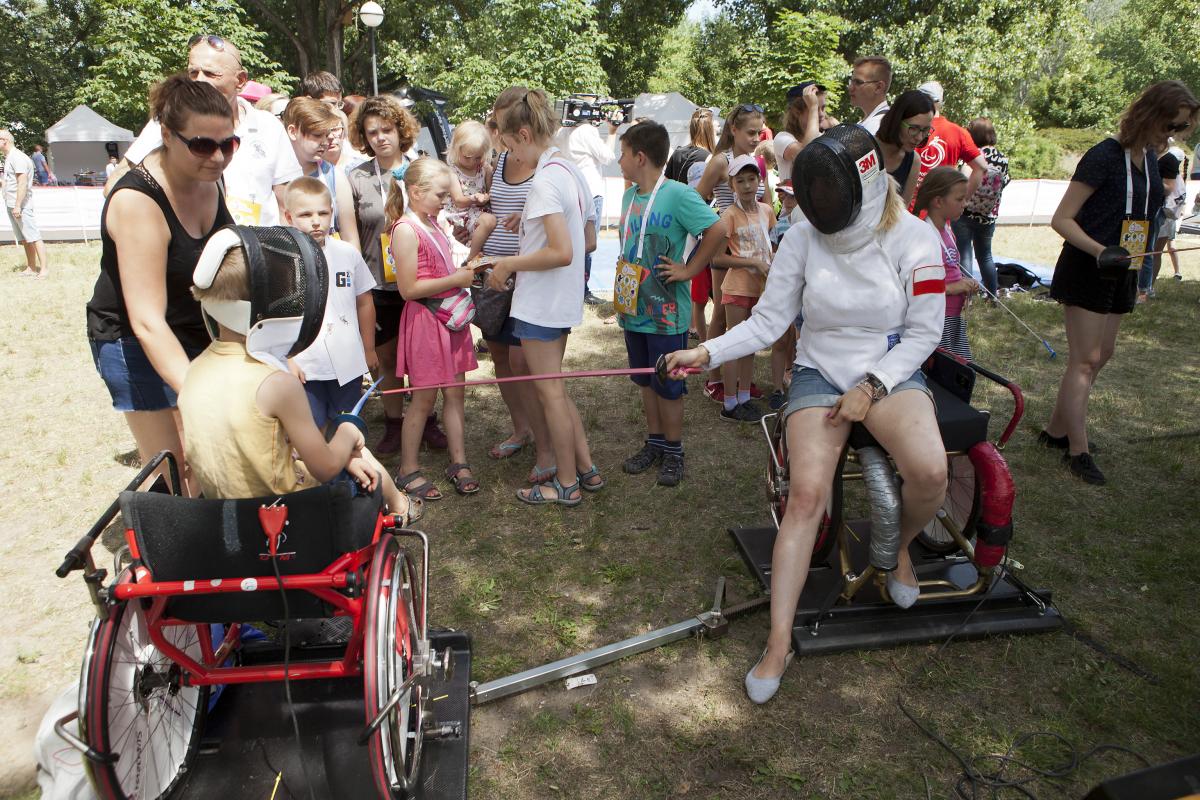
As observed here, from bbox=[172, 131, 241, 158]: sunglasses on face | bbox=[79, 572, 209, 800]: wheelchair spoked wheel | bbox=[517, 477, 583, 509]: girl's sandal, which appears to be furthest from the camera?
bbox=[517, 477, 583, 509]: girl's sandal

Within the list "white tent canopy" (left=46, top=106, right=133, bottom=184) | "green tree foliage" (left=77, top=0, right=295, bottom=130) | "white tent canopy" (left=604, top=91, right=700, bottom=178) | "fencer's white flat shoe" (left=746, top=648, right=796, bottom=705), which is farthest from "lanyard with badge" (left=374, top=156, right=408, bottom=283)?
"green tree foliage" (left=77, top=0, right=295, bottom=130)

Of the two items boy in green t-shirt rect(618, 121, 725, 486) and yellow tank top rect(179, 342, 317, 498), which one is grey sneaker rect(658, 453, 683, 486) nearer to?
boy in green t-shirt rect(618, 121, 725, 486)

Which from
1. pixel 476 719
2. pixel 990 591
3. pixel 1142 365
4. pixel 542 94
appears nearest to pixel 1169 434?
pixel 1142 365

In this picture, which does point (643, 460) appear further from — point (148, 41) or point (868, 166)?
point (148, 41)

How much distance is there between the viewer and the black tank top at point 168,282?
2572mm

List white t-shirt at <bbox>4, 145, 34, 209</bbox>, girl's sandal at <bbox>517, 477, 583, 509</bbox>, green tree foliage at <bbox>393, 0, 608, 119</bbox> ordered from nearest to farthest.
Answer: girl's sandal at <bbox>517, 477, 583, 509</bbox>, white t-shirt at <bbox>4, 145, 34, 209</bbox>, green tree foliage at <bbox>393, 0, 608, 119</bbox>

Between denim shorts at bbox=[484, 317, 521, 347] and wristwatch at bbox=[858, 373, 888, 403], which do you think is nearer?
wristwatch at bbox=[858, 373, 888, 403]

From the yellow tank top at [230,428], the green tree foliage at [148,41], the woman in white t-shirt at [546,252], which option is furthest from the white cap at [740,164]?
the green tree foliage at [148,41]

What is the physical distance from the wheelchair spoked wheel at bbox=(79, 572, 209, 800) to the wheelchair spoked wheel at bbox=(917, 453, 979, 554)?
9.09 ft

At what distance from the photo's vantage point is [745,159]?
488 centimetres

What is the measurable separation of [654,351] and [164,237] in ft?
7.75

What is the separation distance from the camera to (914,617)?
306 centimetres

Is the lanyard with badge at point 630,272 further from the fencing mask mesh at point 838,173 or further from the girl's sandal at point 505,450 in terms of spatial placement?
the fencing mask mesh at point 838,173

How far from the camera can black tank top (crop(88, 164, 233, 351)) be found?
257cm
